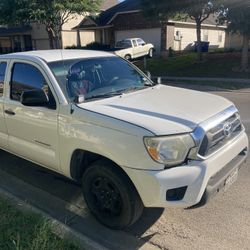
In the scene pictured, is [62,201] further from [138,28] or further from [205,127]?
[138,28]

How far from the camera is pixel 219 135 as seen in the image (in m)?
3.27

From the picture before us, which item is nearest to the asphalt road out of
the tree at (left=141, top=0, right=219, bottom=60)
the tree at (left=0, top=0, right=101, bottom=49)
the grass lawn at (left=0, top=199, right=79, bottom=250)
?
the grass lawn at (left=0, top=199, right=79, bottom=250)

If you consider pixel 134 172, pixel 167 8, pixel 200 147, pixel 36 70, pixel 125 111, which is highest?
pixel 167 8

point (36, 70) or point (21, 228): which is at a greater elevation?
point (36, 70)

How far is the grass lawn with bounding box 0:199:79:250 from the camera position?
3020 mm

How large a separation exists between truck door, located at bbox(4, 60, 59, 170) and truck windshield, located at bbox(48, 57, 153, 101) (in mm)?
200

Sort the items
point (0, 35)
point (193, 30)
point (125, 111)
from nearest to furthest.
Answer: point (125, 111), point (193, 30), point (0, 35)

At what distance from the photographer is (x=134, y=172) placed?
3.04m

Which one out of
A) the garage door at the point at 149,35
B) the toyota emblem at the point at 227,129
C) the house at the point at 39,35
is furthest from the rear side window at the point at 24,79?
the house at the point at 39,35

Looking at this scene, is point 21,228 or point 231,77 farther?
point 231,77

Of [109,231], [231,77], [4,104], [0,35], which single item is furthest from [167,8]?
[0,35]

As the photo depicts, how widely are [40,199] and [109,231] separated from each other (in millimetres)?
1129

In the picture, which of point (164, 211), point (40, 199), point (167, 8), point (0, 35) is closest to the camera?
point (164, 211)

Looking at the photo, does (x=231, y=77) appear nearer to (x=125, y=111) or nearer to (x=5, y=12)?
(x=125, y=111)
